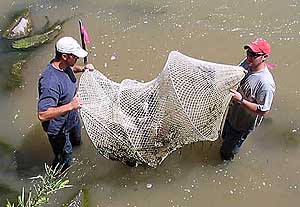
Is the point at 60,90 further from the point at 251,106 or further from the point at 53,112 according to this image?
the point at 251,106

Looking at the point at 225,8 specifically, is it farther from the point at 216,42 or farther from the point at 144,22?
the point at 144,22

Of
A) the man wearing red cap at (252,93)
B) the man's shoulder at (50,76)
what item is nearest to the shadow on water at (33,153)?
the man's shoulder at (50,76)

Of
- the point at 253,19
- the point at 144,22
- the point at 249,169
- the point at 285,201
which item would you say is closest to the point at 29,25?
the point at 144,22

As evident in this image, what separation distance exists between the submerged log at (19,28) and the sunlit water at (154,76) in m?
0.13

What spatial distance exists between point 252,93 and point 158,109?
41.7 inches

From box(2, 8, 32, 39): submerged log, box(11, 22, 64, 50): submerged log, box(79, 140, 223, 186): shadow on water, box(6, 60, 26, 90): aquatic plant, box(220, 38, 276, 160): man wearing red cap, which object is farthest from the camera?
box(2, 8, 32, 39): submerged log

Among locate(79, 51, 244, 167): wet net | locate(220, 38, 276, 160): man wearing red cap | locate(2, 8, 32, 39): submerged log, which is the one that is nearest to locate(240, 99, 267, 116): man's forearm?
locate(220, 38, 276, 160): man wearing red cap

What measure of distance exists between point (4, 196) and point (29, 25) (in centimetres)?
285

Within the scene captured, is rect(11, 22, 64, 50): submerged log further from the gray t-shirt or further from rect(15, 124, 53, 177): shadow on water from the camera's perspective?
the gray t-shirt

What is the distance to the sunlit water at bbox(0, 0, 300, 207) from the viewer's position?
6.00 metres

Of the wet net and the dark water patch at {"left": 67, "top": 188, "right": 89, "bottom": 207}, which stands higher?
the wet net

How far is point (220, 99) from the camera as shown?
5.33 m

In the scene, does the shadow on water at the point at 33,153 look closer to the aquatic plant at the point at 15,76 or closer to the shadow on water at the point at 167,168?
the shadow on water at the point at 167,168

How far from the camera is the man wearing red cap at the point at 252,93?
16.1 feet
